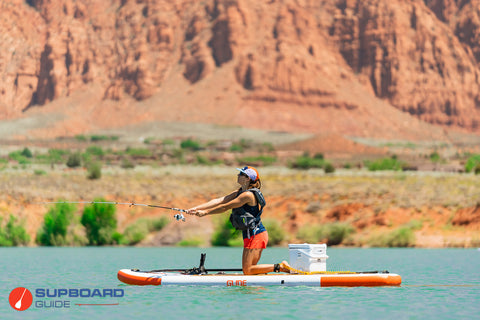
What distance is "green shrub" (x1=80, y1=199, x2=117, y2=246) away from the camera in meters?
38.0

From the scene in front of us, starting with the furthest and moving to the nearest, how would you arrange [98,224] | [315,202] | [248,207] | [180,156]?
[180,156], [315,202], [98,224], [248,207]

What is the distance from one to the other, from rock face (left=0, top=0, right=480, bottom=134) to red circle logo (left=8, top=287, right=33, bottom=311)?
482ft

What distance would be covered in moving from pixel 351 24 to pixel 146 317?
17190cm

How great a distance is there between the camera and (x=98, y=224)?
3828 cm

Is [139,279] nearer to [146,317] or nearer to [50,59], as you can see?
[146,317]

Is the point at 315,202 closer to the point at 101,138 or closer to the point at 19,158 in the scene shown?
the point at 19,158

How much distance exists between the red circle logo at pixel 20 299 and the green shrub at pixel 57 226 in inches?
873

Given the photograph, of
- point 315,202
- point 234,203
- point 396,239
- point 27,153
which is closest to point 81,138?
point 27,153

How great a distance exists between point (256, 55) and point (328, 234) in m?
128

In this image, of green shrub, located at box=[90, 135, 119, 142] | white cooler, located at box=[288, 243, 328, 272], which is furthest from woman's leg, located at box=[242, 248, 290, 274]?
green shrub, located at box=[90, 135, 119, 142]

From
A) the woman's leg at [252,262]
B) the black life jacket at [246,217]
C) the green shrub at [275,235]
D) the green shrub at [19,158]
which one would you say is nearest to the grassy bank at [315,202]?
the green shrub at [275,235]

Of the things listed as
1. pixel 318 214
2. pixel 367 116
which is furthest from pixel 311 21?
pixel 318 214

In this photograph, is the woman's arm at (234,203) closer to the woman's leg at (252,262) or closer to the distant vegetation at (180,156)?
the woman's leg at (252,262)

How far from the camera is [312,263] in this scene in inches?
640
